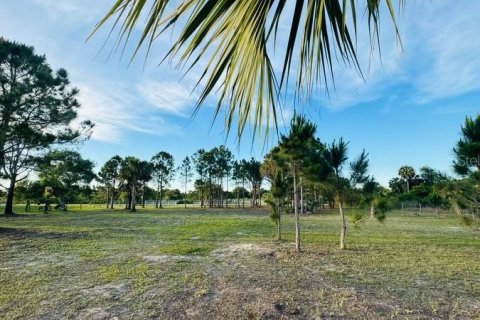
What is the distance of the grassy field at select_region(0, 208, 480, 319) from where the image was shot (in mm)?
4254

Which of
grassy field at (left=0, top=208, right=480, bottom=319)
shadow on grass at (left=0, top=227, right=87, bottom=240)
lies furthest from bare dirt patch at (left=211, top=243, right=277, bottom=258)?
shadow on grass at (left=0, top=227, right=87, bottom=240)

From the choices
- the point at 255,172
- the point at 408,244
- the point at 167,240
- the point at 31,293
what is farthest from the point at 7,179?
the point at 255,172

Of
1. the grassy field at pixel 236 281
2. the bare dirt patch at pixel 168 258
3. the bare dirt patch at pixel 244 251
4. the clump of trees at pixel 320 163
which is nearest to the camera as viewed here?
the grassy field at pixel 236 281

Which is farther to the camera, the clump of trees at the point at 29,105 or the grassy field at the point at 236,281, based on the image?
the clump of trees at the point at 29,105

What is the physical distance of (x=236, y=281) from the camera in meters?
5.70

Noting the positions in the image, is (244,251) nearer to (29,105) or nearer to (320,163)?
(320,163)

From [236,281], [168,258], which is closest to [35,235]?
[168,258]

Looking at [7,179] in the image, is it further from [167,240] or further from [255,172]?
[255,172]

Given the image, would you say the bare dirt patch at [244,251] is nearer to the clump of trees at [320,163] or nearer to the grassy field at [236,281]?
the grassy field at [236,281]

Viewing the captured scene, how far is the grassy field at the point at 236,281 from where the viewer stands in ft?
14.0

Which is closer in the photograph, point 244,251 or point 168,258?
point 168,258

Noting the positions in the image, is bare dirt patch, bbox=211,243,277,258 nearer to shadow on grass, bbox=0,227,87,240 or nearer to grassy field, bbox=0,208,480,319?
grassy field, bbox=0,208,480,319

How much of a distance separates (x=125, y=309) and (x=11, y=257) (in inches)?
205

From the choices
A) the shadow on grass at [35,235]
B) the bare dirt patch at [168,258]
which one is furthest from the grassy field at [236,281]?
the shadow on grass at [35,235]
